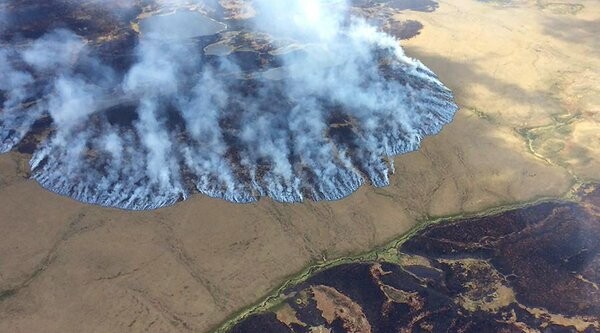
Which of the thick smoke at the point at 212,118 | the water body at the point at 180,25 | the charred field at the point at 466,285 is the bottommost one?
the charred field at the point at 466,285

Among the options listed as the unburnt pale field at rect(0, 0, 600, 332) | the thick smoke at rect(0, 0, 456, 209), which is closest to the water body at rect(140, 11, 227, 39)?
the thick smoke at rect(0, 0, 456, 209)

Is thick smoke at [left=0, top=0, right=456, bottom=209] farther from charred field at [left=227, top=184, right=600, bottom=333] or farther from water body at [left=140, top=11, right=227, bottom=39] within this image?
charred field at [left=227, top=184, right=600, bottom=333]

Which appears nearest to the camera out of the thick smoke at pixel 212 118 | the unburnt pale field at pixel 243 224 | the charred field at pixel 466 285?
the charred field at pixel 466 285

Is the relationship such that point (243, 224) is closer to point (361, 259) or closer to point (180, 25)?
point (361, 259)

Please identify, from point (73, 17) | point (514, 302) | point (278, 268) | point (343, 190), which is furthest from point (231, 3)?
point (514, 302)

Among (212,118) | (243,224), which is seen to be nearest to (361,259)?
(243,224)

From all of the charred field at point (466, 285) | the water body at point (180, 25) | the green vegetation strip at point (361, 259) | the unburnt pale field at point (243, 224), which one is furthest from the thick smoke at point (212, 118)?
the charred field at point (466, 285)

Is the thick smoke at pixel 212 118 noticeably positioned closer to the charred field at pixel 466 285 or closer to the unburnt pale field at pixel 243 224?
the unburnt pale field at pixel 243 224
